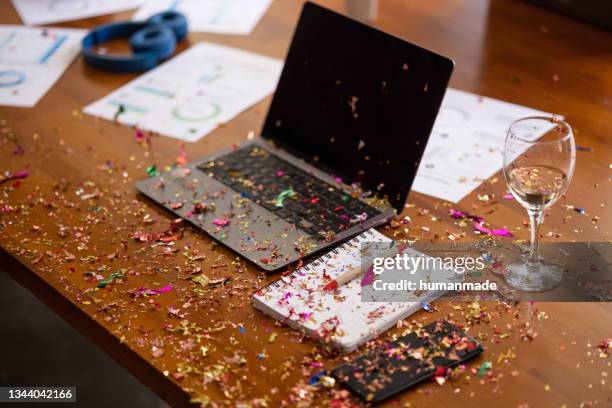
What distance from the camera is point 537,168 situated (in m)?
1.01

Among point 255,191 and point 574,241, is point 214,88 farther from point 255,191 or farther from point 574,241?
point 574,241

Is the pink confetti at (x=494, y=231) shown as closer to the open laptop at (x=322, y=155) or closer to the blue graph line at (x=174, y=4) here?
the open laptop at (x=322, y=155)

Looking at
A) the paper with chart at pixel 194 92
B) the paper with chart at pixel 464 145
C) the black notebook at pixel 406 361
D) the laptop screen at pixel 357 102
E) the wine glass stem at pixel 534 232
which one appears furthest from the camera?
the paper with chart at pixel 194 92

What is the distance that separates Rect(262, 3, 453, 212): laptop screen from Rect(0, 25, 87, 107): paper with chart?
0.52 metres

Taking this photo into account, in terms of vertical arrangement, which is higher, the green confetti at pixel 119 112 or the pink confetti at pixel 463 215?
the pink confetti at pixel 463 215

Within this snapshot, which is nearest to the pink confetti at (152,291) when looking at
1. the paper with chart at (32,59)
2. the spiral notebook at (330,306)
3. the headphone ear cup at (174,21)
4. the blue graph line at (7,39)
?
the spiral notebook at (330,306)

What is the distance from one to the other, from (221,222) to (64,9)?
0.97 meters

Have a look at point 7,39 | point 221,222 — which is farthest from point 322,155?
point 7,39

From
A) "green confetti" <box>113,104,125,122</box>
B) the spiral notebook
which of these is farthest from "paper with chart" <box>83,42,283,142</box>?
the spiral notebook

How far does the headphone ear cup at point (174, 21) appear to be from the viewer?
1.72m

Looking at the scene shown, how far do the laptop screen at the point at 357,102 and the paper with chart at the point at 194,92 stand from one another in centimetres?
17

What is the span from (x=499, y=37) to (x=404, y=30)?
7.5 inches

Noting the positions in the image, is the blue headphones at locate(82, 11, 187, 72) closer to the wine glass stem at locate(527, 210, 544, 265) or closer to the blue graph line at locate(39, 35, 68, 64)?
the blue graph line at locate(39, 35, 68, 64)

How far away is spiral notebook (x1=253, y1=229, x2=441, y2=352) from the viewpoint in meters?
0.97
